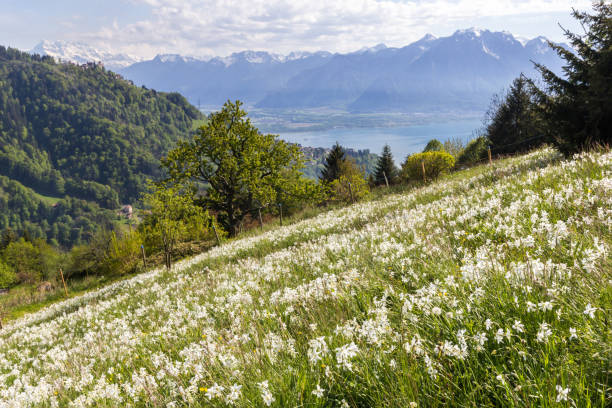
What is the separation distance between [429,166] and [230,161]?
19842 millimetres

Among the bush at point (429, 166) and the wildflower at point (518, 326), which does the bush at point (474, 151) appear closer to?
the bush at point (429, 166)

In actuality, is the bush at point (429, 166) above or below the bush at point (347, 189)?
above

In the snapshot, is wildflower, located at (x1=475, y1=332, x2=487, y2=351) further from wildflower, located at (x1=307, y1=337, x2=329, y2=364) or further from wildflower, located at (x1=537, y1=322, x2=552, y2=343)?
wildflower, located at (x1=307, y1=337, x2=329, y2=364)

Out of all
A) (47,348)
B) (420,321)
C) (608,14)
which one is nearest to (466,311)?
(420,321)

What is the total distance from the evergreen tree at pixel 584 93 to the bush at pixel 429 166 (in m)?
16.5

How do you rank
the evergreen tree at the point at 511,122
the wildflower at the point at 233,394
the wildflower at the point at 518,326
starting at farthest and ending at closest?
the evergreen tree at the point at 511,122 < the wildflower at the point at 233,394 < the wildflower at the point at 518,326

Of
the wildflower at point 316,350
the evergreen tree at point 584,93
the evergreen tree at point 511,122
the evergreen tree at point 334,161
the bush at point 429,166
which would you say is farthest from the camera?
the evergreen tree at point 334,161

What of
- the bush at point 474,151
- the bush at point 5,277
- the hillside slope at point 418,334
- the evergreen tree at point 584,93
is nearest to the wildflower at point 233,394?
the hillside slope at point 418,334

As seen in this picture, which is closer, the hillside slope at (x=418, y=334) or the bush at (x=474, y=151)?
the hillside slope at (x=418, y=334)

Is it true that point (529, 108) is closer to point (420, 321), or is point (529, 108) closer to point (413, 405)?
point (420, 321)

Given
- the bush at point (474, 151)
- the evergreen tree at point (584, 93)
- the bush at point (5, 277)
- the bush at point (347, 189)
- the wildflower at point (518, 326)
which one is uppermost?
the evergreen tree at point (584, 93)

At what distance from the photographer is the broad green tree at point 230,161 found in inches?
1182

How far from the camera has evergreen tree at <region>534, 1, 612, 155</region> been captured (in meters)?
12.5

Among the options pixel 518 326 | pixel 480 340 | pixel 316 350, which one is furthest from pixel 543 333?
pixel 316 350
